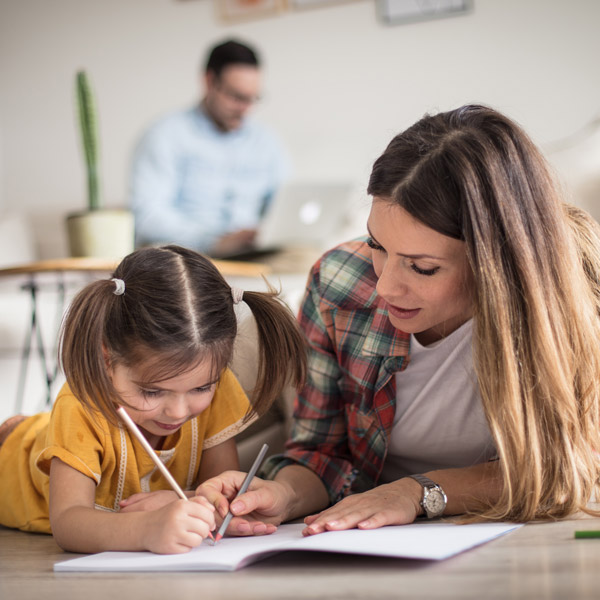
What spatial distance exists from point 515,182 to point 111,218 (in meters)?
1.51

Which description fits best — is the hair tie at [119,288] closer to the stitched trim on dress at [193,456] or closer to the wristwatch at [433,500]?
the stitched trim on dress at [193,456]

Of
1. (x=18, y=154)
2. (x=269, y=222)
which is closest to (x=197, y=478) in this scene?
(x=269, y=222)

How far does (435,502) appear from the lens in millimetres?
939

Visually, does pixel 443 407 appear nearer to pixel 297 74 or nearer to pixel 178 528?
pixel 178 528

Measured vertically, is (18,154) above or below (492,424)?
above

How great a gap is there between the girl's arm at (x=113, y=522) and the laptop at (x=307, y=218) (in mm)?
1840

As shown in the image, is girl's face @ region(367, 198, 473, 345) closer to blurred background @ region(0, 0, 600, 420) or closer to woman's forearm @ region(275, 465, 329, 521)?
woman's forearm @ region(275, 465, 329, 521)

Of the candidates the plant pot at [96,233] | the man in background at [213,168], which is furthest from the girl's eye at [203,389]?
the man in background at [213,168]

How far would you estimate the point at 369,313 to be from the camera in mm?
1127

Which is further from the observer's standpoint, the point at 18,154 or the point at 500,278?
the point at 18,154

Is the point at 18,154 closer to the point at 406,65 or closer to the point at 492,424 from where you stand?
the point at 406,65

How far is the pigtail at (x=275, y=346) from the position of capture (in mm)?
1101

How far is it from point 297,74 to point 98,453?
2.86 metres

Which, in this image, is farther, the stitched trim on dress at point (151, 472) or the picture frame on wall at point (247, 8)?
the picture frame on wall at point (247, 8)
